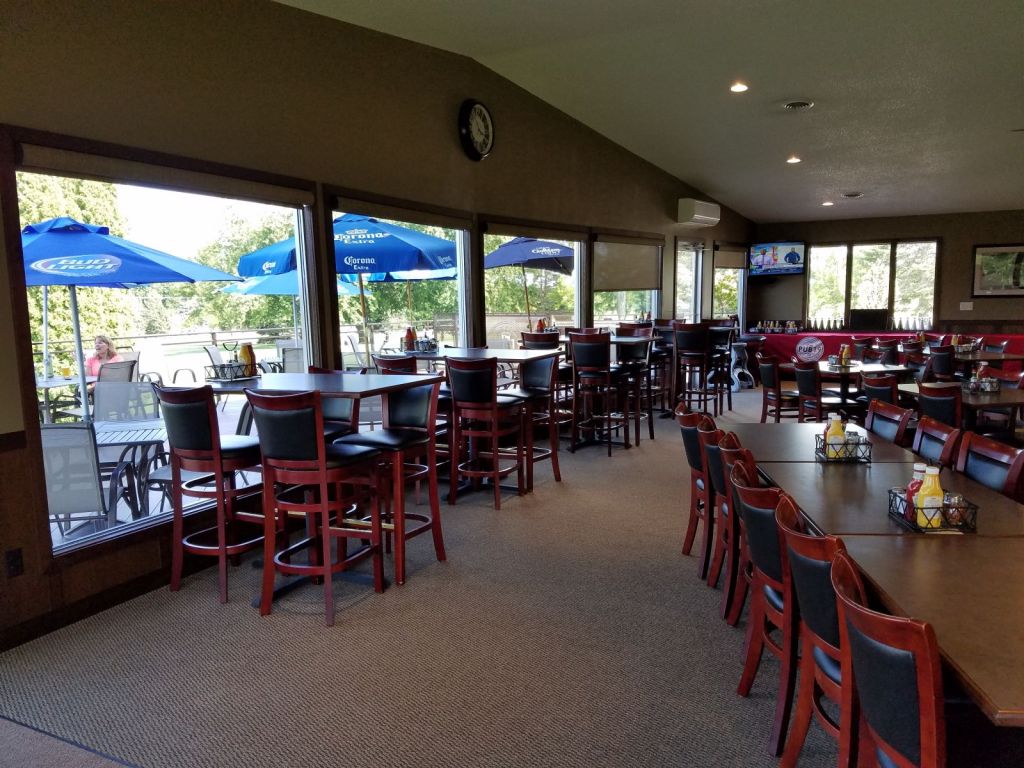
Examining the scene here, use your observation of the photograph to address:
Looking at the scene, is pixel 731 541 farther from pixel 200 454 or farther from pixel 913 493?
pixel 200 454

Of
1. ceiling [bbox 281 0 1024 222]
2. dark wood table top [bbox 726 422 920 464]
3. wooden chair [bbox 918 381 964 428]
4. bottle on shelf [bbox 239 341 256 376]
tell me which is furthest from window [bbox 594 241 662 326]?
bottle on shelf [bbox 239 341 256 376]

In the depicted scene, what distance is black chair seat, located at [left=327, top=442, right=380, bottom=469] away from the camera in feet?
9.81

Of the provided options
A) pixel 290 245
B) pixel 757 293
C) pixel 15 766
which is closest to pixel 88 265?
pixel 290 245

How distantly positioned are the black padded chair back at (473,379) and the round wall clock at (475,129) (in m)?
2.26

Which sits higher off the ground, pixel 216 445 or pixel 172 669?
pixel 216 445

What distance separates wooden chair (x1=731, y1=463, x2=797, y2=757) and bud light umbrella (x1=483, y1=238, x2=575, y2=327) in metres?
4.48

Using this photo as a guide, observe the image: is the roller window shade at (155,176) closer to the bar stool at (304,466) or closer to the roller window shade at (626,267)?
the bar stool at (304,466)

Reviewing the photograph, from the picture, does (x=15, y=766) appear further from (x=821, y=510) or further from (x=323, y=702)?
(x=821, y=510)

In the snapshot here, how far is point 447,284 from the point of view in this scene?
19.9 feet

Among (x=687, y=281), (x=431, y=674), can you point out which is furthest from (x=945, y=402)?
(x=687, y=281)

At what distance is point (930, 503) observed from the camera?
6.21 feet

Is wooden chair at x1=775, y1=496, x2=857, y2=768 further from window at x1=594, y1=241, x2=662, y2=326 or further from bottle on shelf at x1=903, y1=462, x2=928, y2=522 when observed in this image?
window at x1=594, y1=241, x2=662, y2=326

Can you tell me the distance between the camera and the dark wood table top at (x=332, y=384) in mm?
3031

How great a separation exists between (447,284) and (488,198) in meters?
0.86
